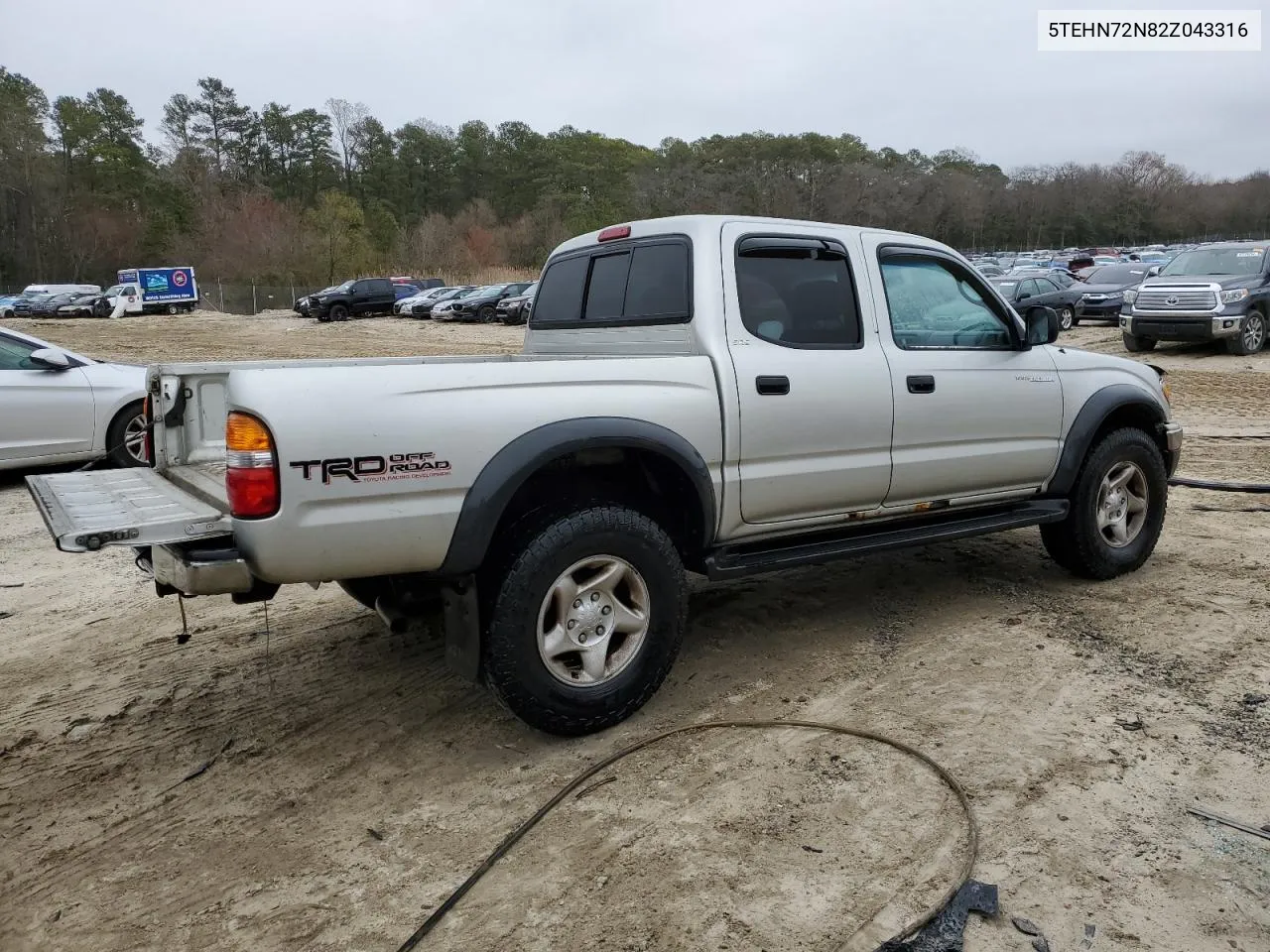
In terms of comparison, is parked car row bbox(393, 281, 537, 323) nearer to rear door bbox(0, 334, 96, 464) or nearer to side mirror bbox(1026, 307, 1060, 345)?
rear door bbox(0, 334, 96, 464)

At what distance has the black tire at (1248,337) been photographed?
1656 cm

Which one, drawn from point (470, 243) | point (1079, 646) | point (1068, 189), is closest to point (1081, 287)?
point (1079, 646)

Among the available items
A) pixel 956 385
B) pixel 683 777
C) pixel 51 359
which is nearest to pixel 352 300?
pixel 51 359

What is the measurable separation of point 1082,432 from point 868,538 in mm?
1544

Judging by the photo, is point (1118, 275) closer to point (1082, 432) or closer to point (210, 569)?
point (1082, 432)

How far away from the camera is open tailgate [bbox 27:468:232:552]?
297 centimetres

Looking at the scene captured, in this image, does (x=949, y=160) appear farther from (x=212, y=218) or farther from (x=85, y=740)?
(x=85, y=740)

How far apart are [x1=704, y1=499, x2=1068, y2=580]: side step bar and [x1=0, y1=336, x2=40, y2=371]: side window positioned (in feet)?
23.1

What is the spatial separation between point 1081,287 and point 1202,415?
13.1m

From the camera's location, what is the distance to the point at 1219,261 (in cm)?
1744

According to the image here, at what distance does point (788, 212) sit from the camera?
7194 centimetres

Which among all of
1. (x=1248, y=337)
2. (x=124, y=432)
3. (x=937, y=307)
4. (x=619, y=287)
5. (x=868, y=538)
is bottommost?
(x=868, y=538)

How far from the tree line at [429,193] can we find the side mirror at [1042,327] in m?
60.8

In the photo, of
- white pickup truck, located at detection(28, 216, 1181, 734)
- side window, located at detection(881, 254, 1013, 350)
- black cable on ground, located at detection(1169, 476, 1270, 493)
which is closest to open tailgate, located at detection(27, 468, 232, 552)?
white pickup truck, located at detection(28, 216, 1181, 734)
